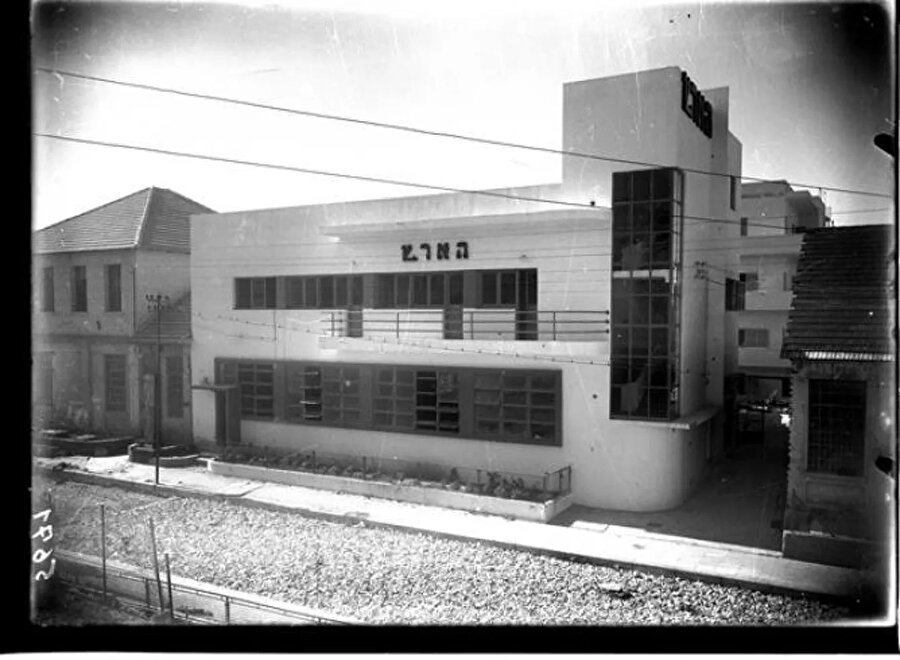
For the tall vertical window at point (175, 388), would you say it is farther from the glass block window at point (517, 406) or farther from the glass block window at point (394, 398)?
the glass block window at point (517, 406)

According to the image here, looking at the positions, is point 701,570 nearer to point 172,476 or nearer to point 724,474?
point 724,474

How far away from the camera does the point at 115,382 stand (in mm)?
17781

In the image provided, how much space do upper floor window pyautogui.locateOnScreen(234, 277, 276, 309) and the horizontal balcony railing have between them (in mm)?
1844

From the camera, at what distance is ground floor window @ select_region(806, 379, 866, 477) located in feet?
31.3

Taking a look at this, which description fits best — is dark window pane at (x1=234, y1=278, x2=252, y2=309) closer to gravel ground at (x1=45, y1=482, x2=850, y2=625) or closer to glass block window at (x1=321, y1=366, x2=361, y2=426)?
glass block window at (x1=321, y1=366, x2=361, y2=426)

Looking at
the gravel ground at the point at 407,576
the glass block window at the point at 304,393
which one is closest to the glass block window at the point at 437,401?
the glass block window at the point at 304,393

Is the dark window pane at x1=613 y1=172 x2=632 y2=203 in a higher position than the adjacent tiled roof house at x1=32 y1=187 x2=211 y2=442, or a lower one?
higher

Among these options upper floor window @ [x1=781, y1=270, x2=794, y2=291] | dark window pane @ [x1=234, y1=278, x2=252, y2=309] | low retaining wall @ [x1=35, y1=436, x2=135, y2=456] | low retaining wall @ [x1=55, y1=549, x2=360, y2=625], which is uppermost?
upper floor window @ [x1=781, y1=270, x2=794, y2=291]

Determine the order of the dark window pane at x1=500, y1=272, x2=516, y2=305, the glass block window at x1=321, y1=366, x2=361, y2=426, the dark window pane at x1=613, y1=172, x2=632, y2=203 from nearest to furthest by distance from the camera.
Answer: the dark window pane at x1=613, y1=172, x2=632, y2=203 < the dark window pane at x1=500, y1=272, x2=516, y2=305 < the glass block window at x1=321, y1=366, x2=361, y2=426

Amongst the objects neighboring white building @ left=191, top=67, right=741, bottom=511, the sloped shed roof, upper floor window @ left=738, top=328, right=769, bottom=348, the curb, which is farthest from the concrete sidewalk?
upper floor window @ left=738, top=328, right=769, bottom=348

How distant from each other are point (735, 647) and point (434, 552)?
497 cm

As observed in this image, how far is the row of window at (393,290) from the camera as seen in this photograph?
1343 cm

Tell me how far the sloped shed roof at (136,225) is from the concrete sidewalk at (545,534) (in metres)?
5.93

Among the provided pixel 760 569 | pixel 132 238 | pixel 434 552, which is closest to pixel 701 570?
pixel 760 569
